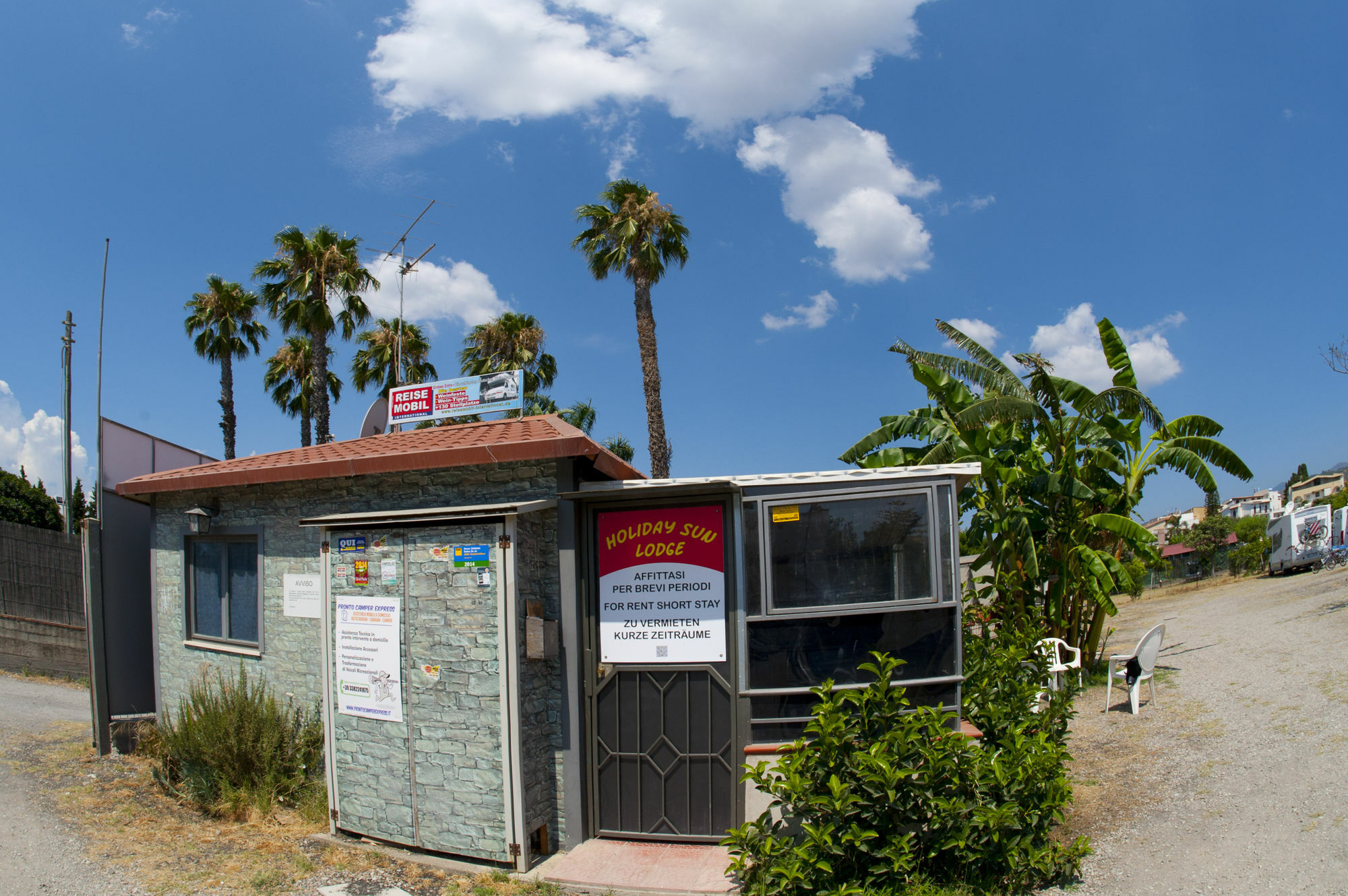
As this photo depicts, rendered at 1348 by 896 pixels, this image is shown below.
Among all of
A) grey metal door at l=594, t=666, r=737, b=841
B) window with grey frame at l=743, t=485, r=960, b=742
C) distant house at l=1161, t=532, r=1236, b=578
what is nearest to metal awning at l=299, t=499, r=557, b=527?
grey metal door at l=594, t=666, r=737, b=841

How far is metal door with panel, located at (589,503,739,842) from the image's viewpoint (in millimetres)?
5836

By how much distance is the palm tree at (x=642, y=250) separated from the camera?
18.5 metres

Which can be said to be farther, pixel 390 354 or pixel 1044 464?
pixel 390 354

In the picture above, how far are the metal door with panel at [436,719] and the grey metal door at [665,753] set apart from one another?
34.7 inches

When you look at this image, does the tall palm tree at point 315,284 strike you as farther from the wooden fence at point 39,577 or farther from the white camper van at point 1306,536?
the white camper van at point 1306,536

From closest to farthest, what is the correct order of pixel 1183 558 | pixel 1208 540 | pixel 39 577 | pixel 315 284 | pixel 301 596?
1. pixel 301 596
2. pixel 39 577
3. pixel 315 284
4. pixel 1208 540
5. pixel 1183 558

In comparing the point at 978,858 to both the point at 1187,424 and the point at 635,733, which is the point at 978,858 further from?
the point at 1187,424

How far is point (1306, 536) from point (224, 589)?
3073 cm

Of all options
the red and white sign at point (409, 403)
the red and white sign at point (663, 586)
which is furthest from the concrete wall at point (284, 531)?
the red and white sign at point (409, 403)

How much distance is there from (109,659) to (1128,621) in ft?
72.8

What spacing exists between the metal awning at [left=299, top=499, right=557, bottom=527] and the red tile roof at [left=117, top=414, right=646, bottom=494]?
1.26 feet

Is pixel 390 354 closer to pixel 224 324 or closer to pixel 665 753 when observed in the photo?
pixel 224 324

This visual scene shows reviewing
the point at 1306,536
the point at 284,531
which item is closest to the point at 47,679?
the point at 284,531

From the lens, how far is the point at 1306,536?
81.5ft
